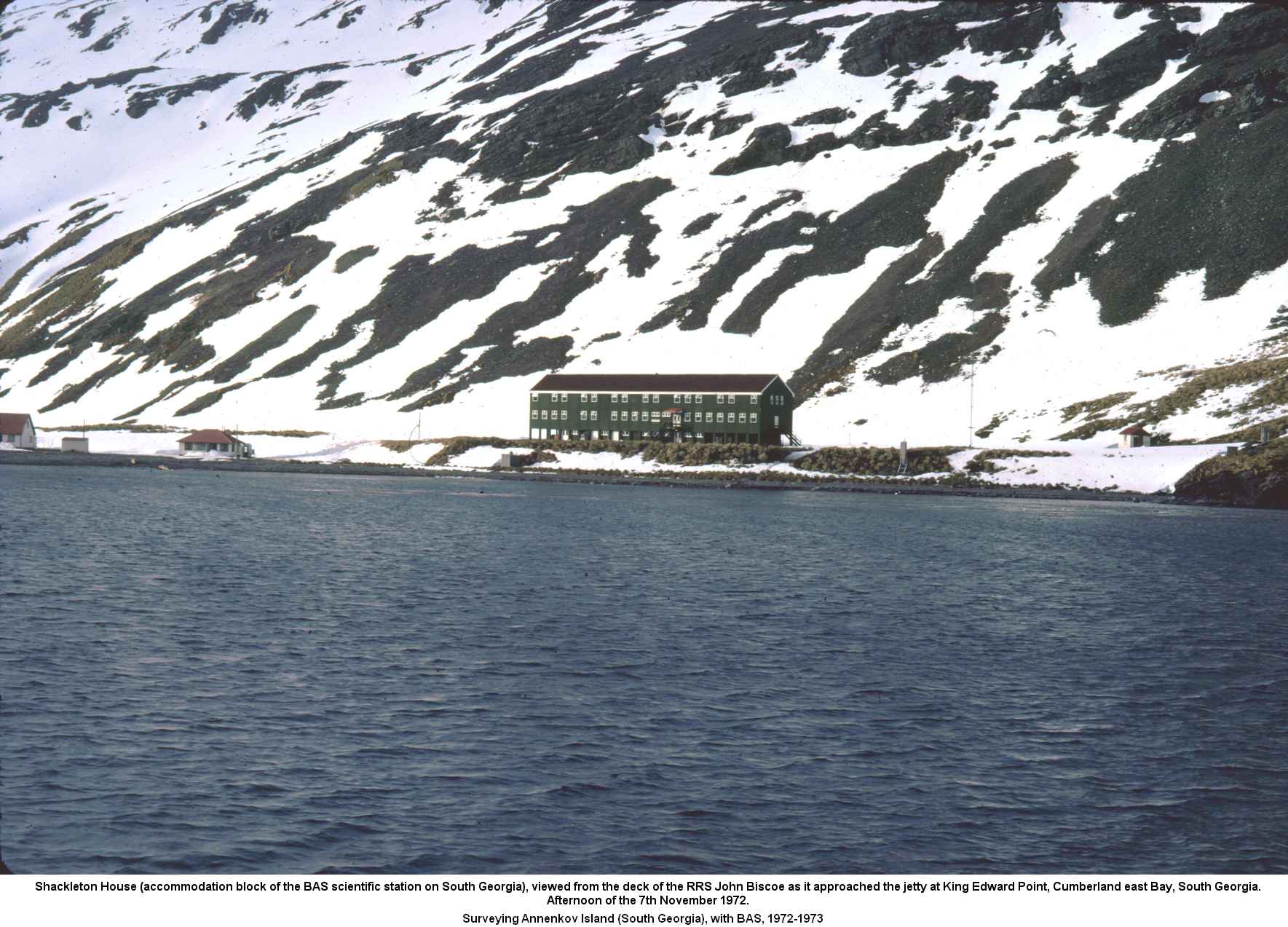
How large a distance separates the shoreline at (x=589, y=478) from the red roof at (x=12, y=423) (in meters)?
9.70

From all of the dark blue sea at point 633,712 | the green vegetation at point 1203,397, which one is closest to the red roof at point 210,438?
the green vegetation at point 1203,397

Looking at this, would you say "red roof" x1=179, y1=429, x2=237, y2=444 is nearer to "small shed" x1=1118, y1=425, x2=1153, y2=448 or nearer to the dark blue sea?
the dark blue sea

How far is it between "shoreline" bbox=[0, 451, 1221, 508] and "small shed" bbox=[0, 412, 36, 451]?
869cm

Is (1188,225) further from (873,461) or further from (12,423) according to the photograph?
(12,423)

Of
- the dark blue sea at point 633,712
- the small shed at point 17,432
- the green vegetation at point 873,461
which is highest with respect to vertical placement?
the dark blue sea at point 633,712

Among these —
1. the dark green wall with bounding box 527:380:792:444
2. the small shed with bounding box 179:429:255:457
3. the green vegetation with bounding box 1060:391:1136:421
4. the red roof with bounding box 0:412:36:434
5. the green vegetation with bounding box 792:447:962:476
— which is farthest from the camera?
the red roof with bounding box 0:412:36:434

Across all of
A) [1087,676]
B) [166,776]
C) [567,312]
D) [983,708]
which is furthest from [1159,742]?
[567,312]

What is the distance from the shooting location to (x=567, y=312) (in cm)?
19562

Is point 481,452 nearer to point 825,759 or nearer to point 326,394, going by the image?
point 326,394

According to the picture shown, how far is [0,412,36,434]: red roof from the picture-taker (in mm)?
191500

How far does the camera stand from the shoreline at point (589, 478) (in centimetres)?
11362

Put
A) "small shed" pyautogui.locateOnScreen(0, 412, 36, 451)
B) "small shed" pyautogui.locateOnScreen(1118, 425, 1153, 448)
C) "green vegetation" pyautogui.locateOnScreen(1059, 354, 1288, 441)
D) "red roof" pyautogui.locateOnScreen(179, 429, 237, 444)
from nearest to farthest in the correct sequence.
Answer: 1. "green vegetation" pyautogui.locateOnScreen(1059, 354, 1288, 441)
2. "small shed" pyautogui.locateOnScreen(1118, 425, 1153, 448)
3. "red roof" pyautogui.locateOnScreen(179, 429, 237, 444)
4. "small shed" pyautogui.locateOnScreen(0, 412, 36, 451)

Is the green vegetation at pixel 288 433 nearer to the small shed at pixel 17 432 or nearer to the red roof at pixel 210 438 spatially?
the red roof at pixel 210 438

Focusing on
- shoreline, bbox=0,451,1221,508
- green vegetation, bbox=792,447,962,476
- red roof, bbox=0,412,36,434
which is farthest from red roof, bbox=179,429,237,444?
green vegetation, bbox=792,447,962,476
